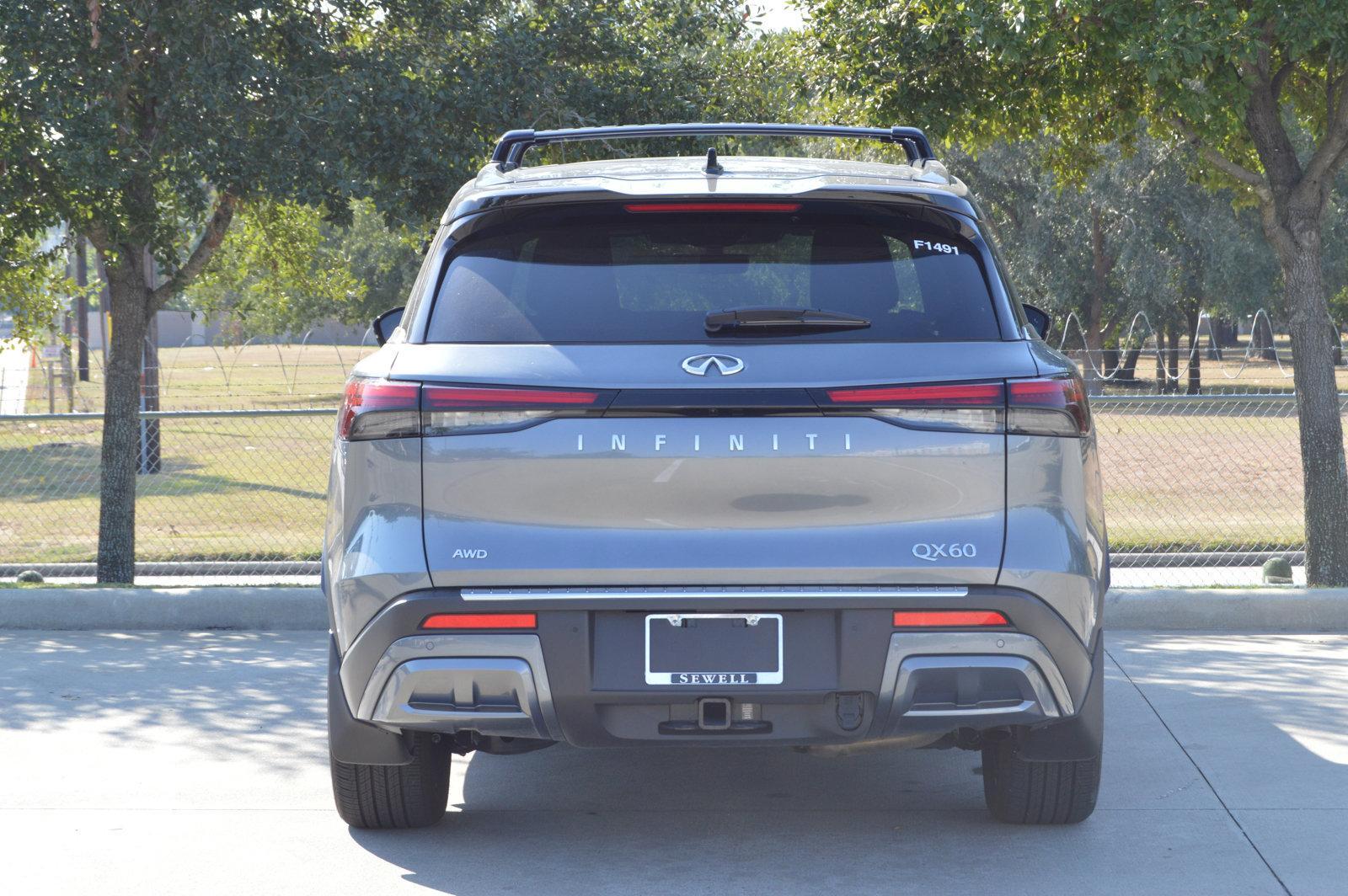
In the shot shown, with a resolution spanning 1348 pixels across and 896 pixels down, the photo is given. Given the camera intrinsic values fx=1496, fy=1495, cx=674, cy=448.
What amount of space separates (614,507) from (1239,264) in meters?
37.4

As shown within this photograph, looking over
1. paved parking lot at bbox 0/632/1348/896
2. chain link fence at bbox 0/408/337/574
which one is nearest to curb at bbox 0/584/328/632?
paved parking lot at bbox 0/632/1348/896

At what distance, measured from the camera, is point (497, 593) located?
381 cm

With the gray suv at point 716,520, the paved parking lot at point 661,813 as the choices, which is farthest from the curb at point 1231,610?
the gray suv at point 716,520

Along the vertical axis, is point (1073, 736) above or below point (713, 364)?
below

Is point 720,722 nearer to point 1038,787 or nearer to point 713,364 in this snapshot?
point 713,364

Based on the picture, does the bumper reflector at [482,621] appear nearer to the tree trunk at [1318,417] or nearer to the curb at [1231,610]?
the curb at [1231,610]

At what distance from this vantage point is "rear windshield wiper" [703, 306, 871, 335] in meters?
3.89

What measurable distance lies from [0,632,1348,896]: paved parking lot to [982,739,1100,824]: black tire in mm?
64

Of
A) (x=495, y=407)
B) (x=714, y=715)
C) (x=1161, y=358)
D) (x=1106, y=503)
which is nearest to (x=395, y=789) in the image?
(x=714, y=715)

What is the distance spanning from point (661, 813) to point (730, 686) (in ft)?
4.20

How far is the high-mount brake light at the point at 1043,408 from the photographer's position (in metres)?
3.86

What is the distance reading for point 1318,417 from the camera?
8.98m

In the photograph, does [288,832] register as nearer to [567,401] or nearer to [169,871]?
[169,871]

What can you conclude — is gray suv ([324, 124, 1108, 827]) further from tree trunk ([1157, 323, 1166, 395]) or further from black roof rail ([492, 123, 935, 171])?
tree trunk ([1157, 323, 1166, 395])
